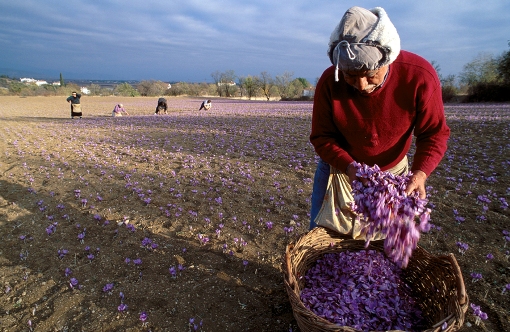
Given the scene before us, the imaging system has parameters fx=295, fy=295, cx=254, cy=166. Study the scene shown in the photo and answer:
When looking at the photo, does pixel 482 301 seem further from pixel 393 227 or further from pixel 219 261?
pixel 219 261

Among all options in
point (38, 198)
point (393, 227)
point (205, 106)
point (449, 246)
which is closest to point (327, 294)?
point (393, 227)

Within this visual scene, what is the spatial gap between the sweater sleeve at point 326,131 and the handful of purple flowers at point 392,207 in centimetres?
17

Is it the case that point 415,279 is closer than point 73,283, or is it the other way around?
point 415,279

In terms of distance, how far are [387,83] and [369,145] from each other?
0.50 meters

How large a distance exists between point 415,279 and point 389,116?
163 centimetres

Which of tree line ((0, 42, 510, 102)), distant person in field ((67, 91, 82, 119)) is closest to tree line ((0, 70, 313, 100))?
tree line ((0, 42, 510, 102))


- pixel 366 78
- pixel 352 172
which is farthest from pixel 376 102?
pixel 352 172

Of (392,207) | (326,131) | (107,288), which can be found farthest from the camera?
(107,288)

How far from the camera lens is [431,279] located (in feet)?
8.41

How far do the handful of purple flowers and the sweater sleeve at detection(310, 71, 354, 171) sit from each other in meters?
0.17

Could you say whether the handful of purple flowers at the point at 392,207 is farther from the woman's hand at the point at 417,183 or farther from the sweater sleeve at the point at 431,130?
the sweater sleeve at the point at 431,130

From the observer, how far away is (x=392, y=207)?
86.7 inches

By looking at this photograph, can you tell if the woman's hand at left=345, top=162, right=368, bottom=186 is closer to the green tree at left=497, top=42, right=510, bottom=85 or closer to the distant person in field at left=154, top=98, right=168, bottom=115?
the distant person in field at left=154, top=98, right=168, bottom=115

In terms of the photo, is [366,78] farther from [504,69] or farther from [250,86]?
[250,86]
